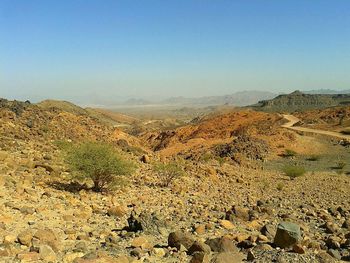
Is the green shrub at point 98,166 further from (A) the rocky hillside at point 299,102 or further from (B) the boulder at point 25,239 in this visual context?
(A) the rocky hillside at point 299,102

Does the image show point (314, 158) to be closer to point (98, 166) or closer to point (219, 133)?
point (219, 133)

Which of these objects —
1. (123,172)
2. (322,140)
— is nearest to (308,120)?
(322,140)

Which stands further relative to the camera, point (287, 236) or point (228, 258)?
point (287, 236)

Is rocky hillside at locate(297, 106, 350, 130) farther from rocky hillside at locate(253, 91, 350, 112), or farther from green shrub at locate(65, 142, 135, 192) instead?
rocky hillside at locate(253, 91, 350, 112)

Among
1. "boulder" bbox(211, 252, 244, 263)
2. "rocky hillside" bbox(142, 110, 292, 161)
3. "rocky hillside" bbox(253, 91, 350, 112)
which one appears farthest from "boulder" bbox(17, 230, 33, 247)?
"rocky hillside" bbox(253, 91, 350, 112)

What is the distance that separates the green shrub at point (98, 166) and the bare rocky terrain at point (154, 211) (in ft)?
2.02

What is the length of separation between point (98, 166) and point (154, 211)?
139 inches

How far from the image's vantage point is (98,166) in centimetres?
1520

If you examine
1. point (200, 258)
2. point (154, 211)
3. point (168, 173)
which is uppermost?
point (200, 258)

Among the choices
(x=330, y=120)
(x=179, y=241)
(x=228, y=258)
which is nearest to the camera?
(x=228, y=258)

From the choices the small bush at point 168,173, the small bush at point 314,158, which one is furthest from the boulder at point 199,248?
the small bush at point 314,158

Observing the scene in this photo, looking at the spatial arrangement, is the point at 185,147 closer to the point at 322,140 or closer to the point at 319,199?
the point at 322,140

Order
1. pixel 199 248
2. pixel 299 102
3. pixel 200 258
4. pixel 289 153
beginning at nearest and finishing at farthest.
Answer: pixel 200 258
pixel 199 248
pixel 289 153
pixel 299 102

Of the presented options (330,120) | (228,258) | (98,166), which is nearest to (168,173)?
(98,166)
